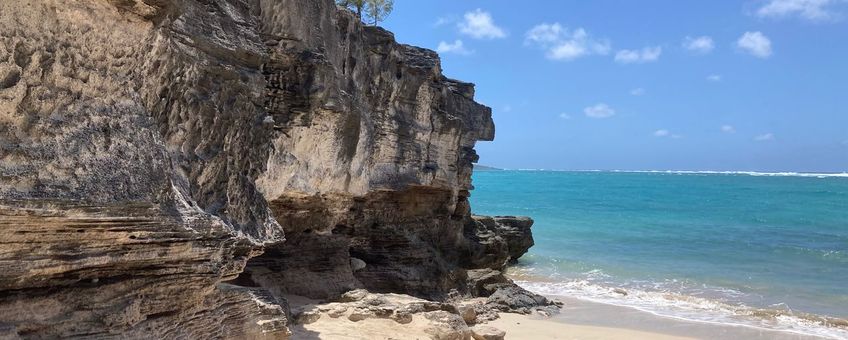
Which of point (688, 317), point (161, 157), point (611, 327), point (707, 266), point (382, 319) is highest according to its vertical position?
point (161, 157)

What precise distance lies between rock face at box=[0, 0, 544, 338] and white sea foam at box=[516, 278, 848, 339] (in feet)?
27.1

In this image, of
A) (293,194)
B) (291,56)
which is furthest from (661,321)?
(291,56)

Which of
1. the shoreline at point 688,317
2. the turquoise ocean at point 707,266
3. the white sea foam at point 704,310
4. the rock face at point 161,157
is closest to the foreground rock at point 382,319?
the rock face at point 161,157

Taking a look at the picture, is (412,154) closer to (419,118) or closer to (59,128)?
(419,118)

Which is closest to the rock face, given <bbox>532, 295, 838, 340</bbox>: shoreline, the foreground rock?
the foreground rock

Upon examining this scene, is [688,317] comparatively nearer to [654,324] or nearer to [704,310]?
[704,310]

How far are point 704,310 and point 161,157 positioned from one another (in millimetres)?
13940

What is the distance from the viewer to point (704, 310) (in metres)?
15.0

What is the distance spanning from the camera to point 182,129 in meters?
5.25

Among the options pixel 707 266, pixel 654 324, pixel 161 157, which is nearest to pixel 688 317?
pixel 654 324

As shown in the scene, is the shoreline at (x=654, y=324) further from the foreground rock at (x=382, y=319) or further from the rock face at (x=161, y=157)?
the rock face at (x=161, y=157)

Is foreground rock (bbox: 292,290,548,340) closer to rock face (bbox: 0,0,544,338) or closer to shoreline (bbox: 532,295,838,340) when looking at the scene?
rock face (bbox: 0,0,544,338)

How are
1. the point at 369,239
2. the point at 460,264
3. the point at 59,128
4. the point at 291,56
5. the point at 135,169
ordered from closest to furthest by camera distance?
→ 1. the point at 59,128
2. the point at 135,169
3. the point at 291,56
4. the point at 369,239
5. the point at 460,264

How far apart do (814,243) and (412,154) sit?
22.9 meters
